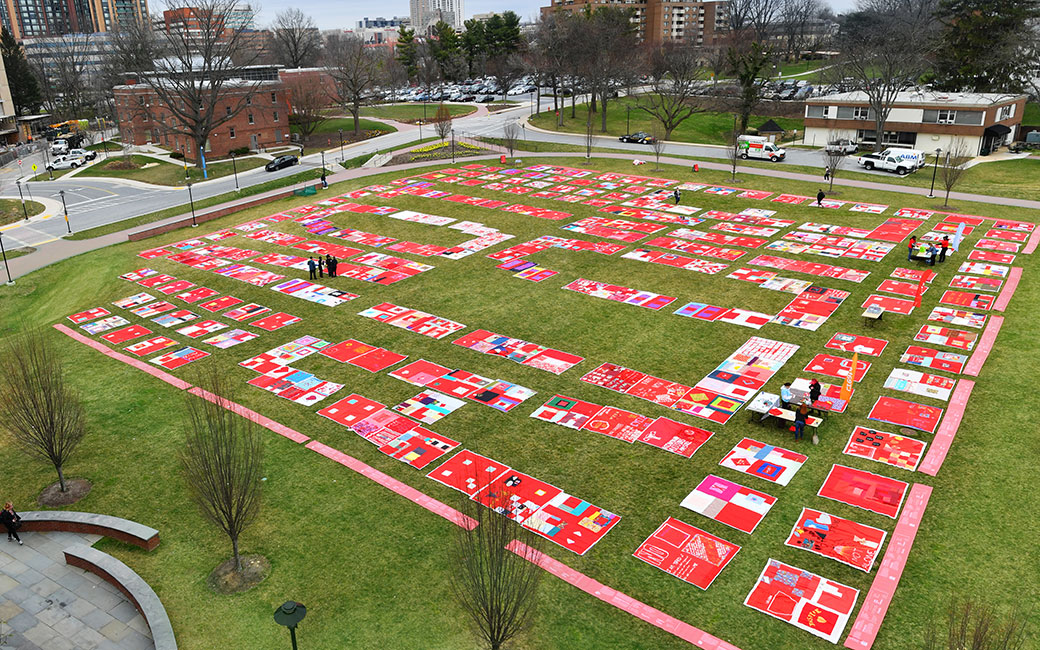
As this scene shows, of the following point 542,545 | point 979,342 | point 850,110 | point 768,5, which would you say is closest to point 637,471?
point 542,545

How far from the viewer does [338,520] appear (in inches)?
750

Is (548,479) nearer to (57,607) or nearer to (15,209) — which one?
(57,607)

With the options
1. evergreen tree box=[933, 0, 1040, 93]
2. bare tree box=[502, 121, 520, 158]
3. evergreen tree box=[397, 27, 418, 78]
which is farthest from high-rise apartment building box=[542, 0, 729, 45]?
bare tree box=[502, 121, 520, 158]

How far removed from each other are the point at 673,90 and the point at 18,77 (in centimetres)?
9847

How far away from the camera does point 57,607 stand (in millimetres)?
16094

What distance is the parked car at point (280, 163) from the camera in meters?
69.1

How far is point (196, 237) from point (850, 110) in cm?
6104

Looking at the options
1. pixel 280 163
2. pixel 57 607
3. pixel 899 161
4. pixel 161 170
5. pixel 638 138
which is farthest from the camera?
pixel 638 138

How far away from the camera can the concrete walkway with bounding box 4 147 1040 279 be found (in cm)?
4606

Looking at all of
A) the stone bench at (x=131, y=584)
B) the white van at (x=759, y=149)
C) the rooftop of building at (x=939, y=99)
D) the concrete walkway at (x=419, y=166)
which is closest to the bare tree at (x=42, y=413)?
the stone bench at (x=131, y=584)

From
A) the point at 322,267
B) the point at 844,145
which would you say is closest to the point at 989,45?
the point at 844,145

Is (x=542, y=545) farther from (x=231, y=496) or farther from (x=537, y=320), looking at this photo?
(x=537, y=320)

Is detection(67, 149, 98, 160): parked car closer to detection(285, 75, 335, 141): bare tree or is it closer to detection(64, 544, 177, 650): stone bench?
detection(285, 75, 335, 141): bare tree

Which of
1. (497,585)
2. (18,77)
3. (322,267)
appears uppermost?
(18,77)
